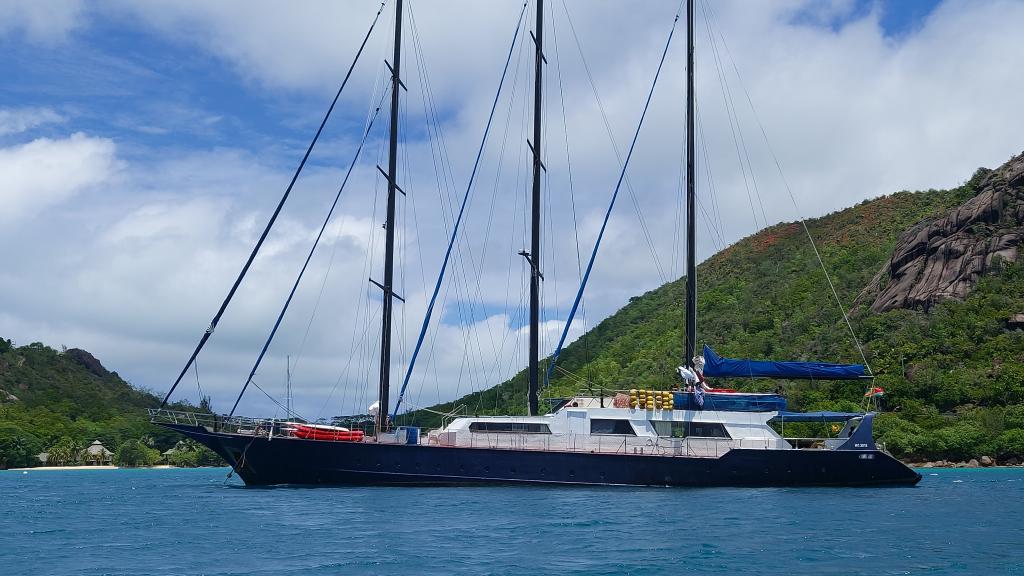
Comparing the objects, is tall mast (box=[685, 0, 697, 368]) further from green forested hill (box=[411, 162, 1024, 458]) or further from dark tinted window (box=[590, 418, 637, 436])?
green forested hill (box=[411, 162, 1024, 458])

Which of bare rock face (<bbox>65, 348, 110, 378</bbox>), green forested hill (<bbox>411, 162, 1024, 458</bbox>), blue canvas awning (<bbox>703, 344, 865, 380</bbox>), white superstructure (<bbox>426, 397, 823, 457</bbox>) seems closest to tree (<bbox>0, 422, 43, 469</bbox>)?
green forested hill (<bbox>411, 162, 1024, 458</bbox>)

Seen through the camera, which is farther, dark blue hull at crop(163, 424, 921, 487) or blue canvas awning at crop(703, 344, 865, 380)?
blue canvas awning at crop(703, 344, 865, 380)

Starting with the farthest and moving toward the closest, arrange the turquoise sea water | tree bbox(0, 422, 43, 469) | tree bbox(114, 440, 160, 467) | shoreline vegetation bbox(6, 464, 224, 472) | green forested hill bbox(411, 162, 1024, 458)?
tree bbox(114, 440, 160, 467) < shoreline vegetation bbox(6, 464, 224, 472) < tree bbox(0, 422, 43, 469) < green forested hill bbox(411, 162, 1024, 458) < the turquoise sea water

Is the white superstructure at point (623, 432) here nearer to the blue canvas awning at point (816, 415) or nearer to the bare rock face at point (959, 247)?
the blue canvas awning at point (816, 415)

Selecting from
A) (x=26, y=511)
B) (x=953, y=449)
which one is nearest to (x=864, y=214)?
(x=953, y=449)

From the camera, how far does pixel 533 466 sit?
33.5 m

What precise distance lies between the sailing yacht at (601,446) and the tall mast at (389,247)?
2.07 m

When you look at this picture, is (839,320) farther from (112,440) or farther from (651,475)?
(112,440)

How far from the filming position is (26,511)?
1320 inches

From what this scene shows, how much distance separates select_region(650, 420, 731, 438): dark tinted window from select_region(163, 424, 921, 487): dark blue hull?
1.19m

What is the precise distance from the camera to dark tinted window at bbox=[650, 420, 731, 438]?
1356 inches

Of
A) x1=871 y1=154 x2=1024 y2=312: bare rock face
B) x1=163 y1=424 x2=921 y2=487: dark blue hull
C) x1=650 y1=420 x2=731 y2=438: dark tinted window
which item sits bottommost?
x1=163 y1=424 x2=921 y2=487: dark blue hull

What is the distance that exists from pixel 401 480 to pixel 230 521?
8.30 metres

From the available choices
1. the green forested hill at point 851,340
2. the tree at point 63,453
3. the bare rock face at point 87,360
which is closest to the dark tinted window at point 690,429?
the green forested hill at point 851,340
